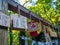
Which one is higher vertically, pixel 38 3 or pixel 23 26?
pixel 38 3

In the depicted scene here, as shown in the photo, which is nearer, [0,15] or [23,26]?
[0,15]

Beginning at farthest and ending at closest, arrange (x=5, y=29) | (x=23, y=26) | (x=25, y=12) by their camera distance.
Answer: (x=25, y=12), (x=23, y=26), (x=5, y=29)

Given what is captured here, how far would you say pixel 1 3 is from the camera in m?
3.04

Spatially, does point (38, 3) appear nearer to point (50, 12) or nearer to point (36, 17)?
point (50, 12)

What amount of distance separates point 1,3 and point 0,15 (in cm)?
23

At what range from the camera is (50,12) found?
12.4 metres

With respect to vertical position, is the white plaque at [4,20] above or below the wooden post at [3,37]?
above

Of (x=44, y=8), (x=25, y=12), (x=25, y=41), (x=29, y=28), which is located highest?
(x=44, y=8)

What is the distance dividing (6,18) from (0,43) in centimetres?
39

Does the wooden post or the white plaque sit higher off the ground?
the white plaque

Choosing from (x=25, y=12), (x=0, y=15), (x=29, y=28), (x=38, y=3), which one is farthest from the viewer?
(x=38, y=3)

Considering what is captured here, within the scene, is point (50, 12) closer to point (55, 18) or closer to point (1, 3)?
point (55, 18)

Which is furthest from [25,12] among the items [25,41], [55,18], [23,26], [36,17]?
[55,18]

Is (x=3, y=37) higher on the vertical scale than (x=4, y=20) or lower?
lower
